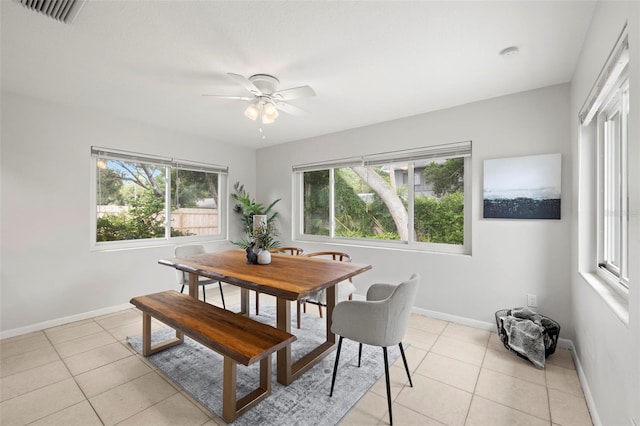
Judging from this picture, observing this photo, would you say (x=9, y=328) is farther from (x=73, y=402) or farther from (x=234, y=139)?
(x=234, y=139)

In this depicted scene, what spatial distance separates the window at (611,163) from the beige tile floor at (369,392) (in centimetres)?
89

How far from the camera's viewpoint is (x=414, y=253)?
137 inches

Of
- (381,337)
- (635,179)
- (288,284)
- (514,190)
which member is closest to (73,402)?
(288,284)

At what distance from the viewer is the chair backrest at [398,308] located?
170 centimetres

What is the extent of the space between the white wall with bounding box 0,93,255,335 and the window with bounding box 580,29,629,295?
14.9 feet

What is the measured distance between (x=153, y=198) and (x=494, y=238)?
436 centimetres

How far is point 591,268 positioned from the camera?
7.04 feet

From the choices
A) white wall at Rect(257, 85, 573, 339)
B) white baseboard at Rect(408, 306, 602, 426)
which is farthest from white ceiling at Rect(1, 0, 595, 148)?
white baseboard at Rect(408, 306, 602, 426)

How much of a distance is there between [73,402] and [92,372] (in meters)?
0.38

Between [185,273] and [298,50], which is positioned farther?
[185,273]

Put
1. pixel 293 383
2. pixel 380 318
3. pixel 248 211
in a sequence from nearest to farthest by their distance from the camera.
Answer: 1. pixel 380 318
2. pixel 293 383
3. pixel 248 211

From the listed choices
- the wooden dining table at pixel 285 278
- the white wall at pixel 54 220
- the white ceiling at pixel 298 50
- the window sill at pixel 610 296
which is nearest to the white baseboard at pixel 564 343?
the window sill at pixel 610 296

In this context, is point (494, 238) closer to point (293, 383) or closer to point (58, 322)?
point (293, 383)

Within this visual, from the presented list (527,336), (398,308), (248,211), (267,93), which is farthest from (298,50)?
(248,211)
